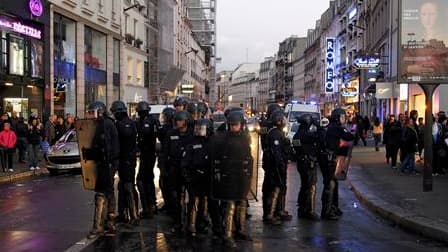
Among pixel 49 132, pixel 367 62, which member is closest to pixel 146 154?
pixel 49 132

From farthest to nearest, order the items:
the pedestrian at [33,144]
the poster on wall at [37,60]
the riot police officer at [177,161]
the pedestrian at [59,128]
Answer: the poster on wall at [37,60]
the pedestrian at [59,128]
the pedestrian at [33,144]
the riot police officer at [177,161]

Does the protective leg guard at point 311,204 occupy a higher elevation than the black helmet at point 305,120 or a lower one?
lower

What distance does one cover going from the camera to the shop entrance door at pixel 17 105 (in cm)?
2488

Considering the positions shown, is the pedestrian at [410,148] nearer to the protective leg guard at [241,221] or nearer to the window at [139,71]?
the protective leg guard at [241,221]

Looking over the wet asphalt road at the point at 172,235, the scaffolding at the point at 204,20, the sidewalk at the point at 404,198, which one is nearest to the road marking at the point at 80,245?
the wet asphalt road at the point at 172,235

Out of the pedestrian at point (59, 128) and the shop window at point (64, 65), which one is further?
the shop window at point (64, 65)

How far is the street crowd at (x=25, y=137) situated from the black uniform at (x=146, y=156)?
9.64m

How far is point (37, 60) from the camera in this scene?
87.5 feet

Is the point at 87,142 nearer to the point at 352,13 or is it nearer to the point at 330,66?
the point at 352,13

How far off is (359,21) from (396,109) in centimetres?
2238

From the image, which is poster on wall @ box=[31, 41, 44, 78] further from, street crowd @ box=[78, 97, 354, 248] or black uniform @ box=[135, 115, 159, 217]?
black uniform @ box=[135, 115, 159, 217]

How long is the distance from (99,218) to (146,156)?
5.78 ft

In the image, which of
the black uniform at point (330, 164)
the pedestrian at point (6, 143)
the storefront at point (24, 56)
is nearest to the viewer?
the black uniform at point (330, 164)

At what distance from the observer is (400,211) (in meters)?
10.4
